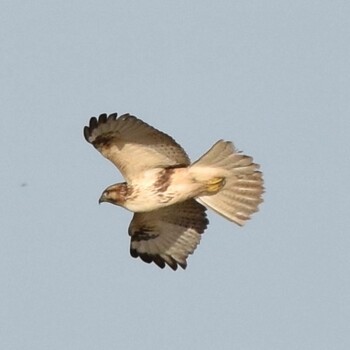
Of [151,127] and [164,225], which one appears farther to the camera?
[164,225]

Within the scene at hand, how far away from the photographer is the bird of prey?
595 inches

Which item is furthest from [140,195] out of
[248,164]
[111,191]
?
[248,164]

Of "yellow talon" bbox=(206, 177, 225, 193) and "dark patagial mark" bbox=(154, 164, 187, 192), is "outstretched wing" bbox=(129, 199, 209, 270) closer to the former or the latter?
"yellow talon" bbox=(206, 177, 225, 193)

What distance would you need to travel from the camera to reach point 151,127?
15.0 metres

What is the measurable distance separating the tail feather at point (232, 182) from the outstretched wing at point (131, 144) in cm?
33

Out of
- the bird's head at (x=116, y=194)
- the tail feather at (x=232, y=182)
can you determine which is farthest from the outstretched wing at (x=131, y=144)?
the tail feather at (x=232, y=182)

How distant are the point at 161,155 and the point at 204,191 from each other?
709 mm

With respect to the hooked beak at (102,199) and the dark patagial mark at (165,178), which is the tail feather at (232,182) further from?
the hooked beak at (102,199)

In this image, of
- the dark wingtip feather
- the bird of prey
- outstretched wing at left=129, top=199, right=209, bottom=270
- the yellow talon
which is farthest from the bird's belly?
A: outstretched wing at left=129, top=199, right=209, bottom=270

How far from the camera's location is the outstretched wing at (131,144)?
15.0 metres

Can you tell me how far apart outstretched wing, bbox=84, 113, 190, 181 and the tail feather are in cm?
33

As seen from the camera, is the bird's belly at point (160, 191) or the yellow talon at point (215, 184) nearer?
the bird's belly at point (160, 191)

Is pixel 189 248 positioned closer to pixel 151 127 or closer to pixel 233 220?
pixel 233 220

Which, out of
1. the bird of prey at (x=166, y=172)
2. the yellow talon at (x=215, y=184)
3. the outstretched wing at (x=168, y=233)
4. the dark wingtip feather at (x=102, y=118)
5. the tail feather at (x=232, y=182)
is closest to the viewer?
the dark wingtip feather at (x=102, y=118)
